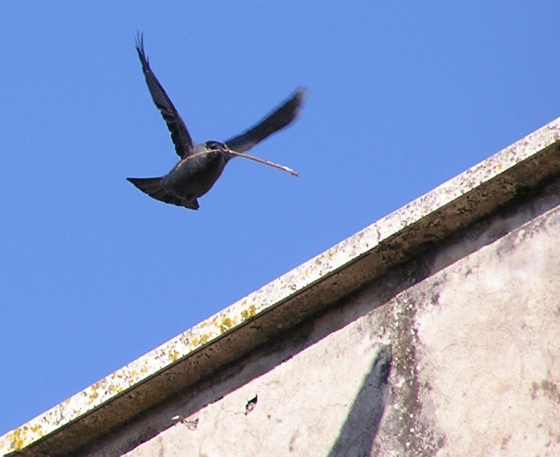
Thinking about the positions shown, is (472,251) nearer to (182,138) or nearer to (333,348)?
(333,348)

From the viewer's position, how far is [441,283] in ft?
11.4

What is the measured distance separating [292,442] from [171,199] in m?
3.62

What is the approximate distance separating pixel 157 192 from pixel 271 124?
82 cm

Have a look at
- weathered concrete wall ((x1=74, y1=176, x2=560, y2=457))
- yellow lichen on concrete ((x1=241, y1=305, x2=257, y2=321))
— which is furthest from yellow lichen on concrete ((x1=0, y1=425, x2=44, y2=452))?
yellow lichen on concrete ((x1=241, y1=305, x2=257, y2=321))

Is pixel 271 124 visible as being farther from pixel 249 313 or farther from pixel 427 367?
pixel 427 367

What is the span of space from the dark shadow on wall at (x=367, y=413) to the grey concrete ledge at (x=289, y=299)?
312mm

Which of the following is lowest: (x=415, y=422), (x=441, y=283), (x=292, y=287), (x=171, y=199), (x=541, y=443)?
(x=541, y=443)

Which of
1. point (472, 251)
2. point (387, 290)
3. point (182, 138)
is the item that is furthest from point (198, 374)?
point (182, 138)

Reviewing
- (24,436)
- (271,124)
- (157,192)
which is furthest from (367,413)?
(157,192)

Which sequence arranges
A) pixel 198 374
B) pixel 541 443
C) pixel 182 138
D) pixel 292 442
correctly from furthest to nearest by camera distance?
1. pixel 182 138
2. pixel 198 374
3. pixel 292 442
4. pixel 541 443

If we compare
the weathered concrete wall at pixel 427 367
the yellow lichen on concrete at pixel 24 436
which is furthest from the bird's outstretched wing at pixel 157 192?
the weathered concrete wall at pixel 427 367

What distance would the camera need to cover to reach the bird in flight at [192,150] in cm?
648

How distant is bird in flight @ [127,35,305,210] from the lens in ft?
21.3


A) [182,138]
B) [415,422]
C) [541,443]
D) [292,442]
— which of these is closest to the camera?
[541,443]
